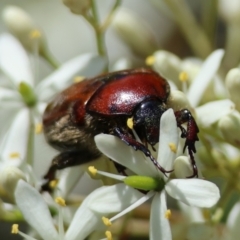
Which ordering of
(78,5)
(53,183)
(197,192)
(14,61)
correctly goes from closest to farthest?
(197,192)
(53,183)
(78,5)
(14,61)

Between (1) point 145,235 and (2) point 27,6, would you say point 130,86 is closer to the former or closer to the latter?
(1) point 145,235

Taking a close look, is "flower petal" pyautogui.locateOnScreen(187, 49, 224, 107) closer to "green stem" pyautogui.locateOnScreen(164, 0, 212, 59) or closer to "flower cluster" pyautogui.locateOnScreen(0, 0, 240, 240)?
"flower cluster" pyautogui.locateOnScreen(0, 0, 240, 240)

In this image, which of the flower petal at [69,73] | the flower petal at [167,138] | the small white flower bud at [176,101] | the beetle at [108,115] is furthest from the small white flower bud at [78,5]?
the flower petal at [167,138]

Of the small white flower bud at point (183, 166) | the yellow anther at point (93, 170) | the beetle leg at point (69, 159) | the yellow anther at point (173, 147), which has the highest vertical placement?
the beetle leg at point (69, 159)

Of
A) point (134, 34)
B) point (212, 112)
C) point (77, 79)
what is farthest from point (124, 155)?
point (134, 34)

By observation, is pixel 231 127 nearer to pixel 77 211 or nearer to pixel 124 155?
pixel 124 155

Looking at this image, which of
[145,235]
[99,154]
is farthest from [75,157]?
[145,235]

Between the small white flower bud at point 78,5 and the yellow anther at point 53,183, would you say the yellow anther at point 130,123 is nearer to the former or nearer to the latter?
the yellow anther at point 53,183
